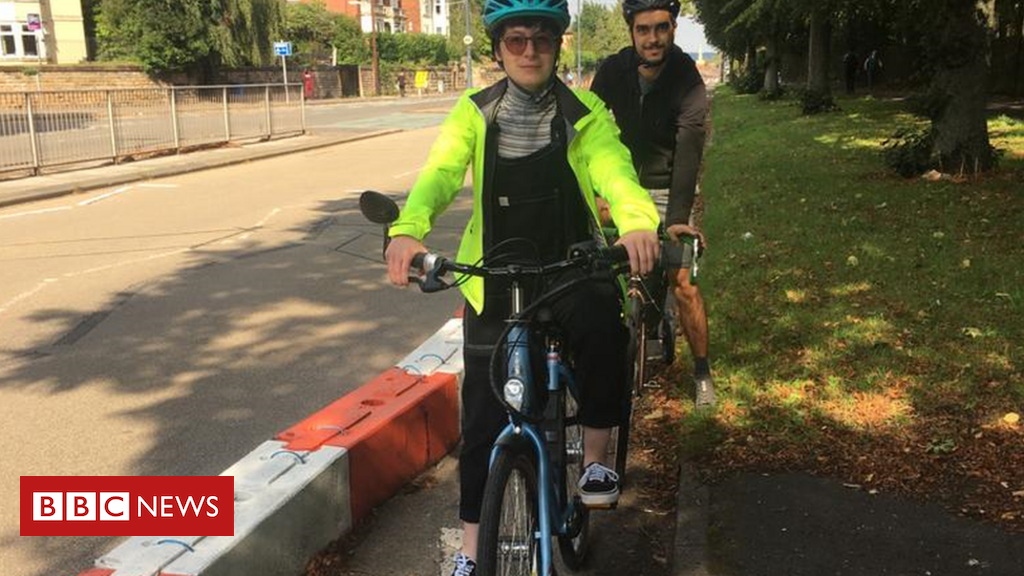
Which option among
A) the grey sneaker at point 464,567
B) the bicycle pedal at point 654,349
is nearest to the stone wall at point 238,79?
the bicycle pedal at point 654,349

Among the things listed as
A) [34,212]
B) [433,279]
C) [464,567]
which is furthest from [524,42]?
[34,212]

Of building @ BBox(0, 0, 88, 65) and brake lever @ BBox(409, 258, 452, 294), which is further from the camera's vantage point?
building @ BBox(0, 0, 88, 65)

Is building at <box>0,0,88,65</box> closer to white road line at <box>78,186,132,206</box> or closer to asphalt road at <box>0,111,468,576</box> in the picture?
white road line at <box>78,186,132,206</box>

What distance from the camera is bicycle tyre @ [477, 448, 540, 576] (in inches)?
93.4

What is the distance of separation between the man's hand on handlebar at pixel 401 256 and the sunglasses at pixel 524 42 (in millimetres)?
714

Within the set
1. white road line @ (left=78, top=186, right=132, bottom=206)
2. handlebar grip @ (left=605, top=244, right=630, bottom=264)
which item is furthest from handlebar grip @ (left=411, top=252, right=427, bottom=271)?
white road line @ (left=78, top=186, right=132, bottom=206)

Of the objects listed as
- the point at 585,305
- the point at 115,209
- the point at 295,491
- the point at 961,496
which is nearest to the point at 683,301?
the point at 961,496

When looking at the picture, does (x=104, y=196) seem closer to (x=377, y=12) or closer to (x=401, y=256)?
(x=401, y=256)

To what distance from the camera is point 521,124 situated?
2.88m

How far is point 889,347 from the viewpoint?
202 inches

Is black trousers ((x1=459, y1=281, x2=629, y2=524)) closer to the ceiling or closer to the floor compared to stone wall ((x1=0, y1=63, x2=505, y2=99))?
closer to the floor

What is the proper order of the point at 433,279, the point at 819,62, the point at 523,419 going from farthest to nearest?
the point at 819,62 → the point at 523,419 → the point at 433,279

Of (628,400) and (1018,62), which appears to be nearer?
(628,400)

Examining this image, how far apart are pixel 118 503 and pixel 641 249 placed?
9.22ft
